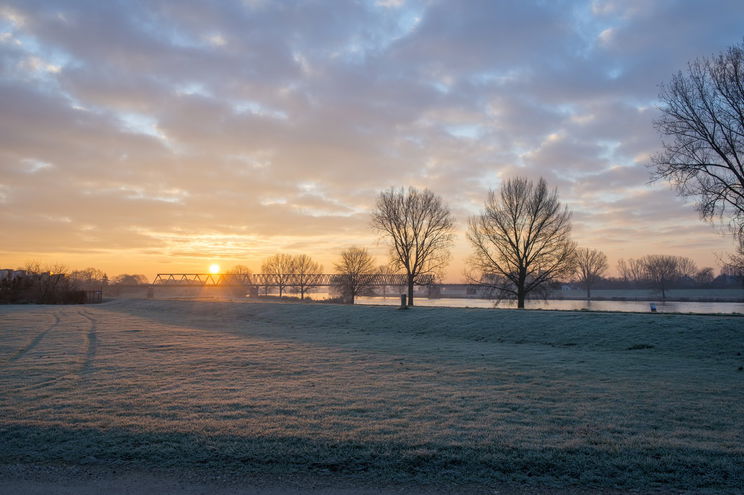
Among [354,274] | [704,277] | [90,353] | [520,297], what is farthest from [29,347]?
[704,277]

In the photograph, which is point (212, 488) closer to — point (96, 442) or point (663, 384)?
point (96, 442)

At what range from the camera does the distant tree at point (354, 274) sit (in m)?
72.4

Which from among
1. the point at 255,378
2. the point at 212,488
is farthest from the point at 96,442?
the point at 255,378

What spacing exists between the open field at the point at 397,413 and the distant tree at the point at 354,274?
178 feet

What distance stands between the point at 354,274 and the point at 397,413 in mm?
65259

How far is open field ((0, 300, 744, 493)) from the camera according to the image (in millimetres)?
5965

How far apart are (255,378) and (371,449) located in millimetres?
6189

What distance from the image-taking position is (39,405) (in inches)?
342

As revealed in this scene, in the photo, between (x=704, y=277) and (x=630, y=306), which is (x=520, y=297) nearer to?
(x=630, y=306)

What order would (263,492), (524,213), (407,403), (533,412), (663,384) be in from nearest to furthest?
(263,492) → (533,412) → (407,403) → (663,384) → (524,213)

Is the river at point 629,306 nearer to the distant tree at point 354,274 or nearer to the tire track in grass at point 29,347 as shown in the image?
the distant tree at point 354,274

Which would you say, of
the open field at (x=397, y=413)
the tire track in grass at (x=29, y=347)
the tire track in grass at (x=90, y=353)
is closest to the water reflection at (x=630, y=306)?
the open field at (x=397, y=413)

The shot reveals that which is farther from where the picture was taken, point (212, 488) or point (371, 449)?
point (371, 449)

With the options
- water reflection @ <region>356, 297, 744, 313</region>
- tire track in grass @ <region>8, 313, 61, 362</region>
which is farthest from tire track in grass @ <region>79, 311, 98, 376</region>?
water reflection @ <region>356, 297, 744, 313</region>
